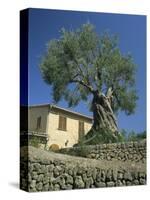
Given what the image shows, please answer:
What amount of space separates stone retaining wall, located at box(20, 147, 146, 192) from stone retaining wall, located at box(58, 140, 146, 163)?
3.3 inches

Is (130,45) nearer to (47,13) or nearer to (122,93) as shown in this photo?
(122,93)

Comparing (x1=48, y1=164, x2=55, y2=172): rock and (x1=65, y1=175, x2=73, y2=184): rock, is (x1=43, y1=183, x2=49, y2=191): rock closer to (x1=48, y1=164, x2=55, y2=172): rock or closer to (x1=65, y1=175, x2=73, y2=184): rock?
(x1=48, y1=164, x2=55, y2=172): rock

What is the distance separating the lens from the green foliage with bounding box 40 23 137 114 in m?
14.0

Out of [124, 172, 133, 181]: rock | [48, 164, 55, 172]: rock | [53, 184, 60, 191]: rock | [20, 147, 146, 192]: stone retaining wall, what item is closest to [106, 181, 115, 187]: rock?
[20, 147, 146, 192]: stone retaining wall

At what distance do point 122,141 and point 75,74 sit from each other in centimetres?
164

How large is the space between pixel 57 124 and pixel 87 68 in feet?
4.08

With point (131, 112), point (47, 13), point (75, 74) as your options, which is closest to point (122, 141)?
point (131, 112)

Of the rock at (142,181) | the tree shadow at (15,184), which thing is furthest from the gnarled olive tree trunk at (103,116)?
the tree shadow at (15,184)

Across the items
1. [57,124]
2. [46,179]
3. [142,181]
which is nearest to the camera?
[46,179]

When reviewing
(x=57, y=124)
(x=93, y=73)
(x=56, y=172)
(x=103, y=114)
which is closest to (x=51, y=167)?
(x=56, y=172)

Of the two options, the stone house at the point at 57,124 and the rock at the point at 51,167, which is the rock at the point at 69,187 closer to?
the rock at the point at 51,167

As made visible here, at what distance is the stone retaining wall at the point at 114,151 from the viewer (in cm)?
1423

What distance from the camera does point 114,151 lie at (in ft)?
48.3

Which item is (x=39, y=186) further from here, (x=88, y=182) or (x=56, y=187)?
(x=88, y=182)
